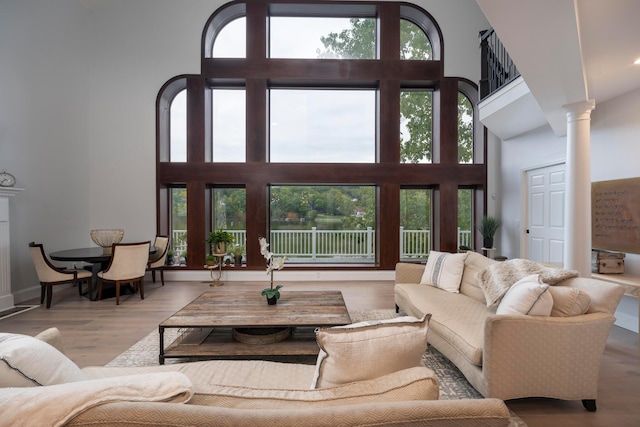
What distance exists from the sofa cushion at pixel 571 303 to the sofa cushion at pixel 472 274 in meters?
1.03

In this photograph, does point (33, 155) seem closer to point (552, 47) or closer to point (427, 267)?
point (427, 267)

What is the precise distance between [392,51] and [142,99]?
4.82 m

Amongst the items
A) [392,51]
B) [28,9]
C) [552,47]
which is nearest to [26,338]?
[552,47]

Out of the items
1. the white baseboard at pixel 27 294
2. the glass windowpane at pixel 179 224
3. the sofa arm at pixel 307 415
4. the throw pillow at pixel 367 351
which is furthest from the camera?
Answer: the glass windowpane at pixel 179 224

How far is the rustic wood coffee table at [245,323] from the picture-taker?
240cm

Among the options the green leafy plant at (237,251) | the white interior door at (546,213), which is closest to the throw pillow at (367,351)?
the white interior door at (546,213)

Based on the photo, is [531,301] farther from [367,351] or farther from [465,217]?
[465,217]

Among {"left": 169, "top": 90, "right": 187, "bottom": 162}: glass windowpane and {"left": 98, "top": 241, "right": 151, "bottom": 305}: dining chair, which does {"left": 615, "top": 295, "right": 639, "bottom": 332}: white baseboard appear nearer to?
{"left": 98, "top": 241, "right": 151, "bottom": 305}: dining chair

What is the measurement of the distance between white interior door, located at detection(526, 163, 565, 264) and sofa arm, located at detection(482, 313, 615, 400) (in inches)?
125

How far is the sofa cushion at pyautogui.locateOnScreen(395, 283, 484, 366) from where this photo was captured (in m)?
2.11

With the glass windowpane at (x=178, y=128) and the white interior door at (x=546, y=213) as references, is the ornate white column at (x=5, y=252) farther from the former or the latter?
the white interior door at (x=546, y=213)

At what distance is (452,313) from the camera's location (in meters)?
2.62

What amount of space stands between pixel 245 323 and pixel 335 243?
3.89 m

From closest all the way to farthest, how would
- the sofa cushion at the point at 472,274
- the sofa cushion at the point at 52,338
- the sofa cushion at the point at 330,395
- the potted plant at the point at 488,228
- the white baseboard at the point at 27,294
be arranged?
the sofa cushion at the point at 330,395 < the sofa cushion at the point at 52,338 < the sofa cushion at the point at 472,274 < the white baseboard at the point at 27,294 < the potted plant at the point at 488,228
